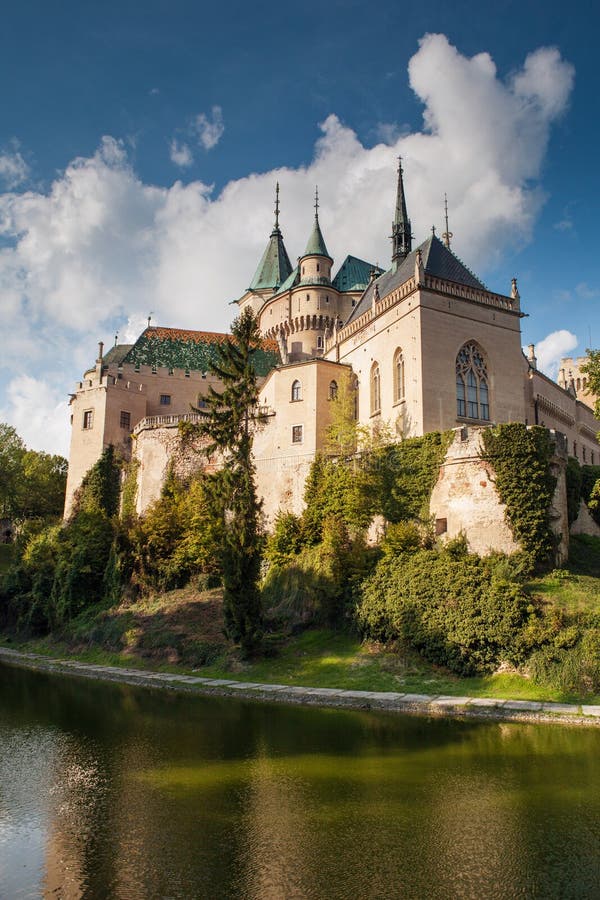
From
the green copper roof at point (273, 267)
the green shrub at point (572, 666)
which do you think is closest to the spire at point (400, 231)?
the green copper roof at point (273, 267)

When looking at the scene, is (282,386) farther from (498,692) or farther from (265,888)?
(265,888)

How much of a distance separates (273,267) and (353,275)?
40.0 ft

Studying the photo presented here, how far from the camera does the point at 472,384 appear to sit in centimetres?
3481

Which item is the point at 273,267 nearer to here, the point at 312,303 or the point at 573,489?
the point at 312,303

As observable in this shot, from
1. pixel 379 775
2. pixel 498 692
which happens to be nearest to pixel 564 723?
pixel 498 692

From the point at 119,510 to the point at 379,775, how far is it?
33.3 metres

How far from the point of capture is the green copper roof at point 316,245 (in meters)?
55.4

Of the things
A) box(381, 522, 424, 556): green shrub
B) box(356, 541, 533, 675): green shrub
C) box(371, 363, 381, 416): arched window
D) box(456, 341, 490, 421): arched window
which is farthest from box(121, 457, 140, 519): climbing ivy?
box(456, 341, 490, 421): arched window

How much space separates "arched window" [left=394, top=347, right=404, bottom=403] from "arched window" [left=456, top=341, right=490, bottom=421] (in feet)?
9.38

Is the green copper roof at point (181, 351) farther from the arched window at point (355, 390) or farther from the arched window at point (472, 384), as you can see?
the arched window at point (472, 384)

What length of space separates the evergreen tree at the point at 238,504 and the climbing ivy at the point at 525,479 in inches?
394

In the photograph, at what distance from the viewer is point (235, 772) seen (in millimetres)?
13250

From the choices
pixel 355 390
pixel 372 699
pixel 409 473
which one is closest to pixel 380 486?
pixel 409 473

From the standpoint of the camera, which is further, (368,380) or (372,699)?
(368,380)
